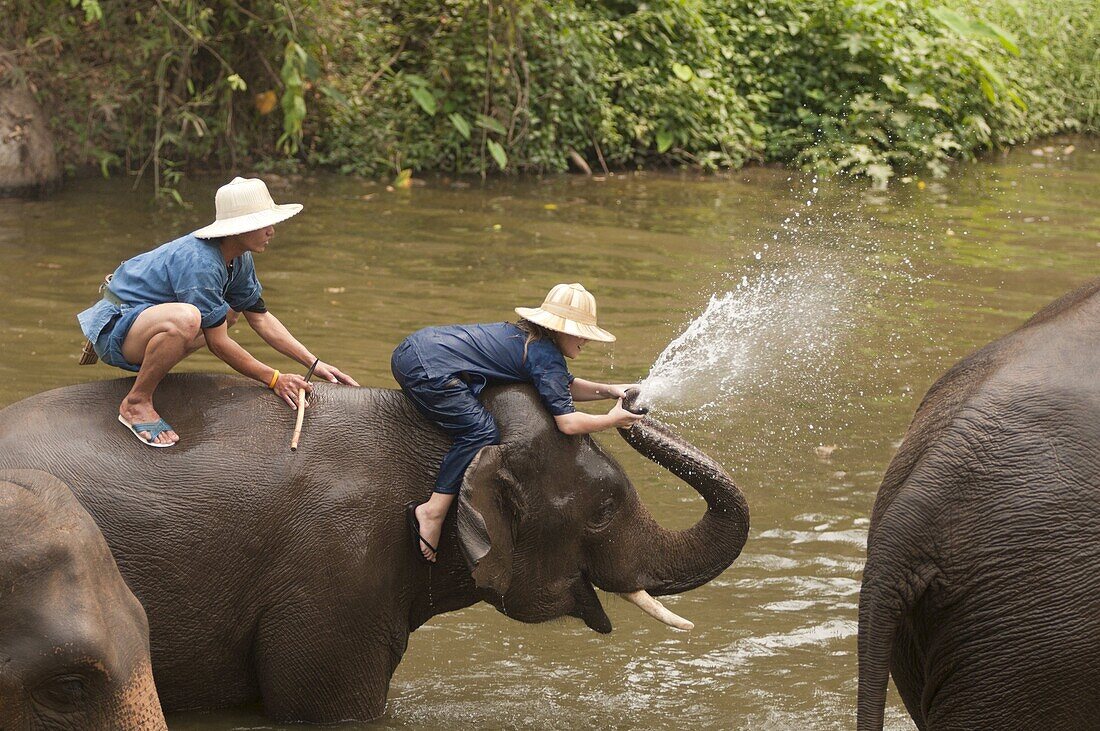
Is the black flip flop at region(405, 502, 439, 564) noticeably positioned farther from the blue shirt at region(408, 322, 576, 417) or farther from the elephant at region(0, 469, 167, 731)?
the elephant at region(0, 469, 167, 731)

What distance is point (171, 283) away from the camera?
4.66 meters

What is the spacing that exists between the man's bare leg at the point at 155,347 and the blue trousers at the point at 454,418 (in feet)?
2.35

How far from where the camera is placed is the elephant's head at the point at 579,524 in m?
4.71

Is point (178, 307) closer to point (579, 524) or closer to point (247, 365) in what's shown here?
point (247, 365)

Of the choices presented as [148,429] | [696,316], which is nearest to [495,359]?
[148,429]

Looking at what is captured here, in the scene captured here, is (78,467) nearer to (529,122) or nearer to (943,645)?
(943,645)

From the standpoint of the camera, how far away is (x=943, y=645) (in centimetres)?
358

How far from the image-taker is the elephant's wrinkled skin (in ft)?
11.1

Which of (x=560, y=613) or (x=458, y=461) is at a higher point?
(x=458, y=461)

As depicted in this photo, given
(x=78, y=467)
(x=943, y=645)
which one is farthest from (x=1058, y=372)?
(x=78, y=467)

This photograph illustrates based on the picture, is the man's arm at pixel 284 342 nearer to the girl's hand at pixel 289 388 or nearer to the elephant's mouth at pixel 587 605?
the girl's hand at pixel 289 388

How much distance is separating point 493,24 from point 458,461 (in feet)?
30.0

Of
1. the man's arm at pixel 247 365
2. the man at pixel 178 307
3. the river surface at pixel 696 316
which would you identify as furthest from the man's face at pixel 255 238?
the river surface at pixel 696 316

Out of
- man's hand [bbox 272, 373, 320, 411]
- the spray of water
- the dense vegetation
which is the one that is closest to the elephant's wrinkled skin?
man's hand [bbox 272, 373, 320, 411]
